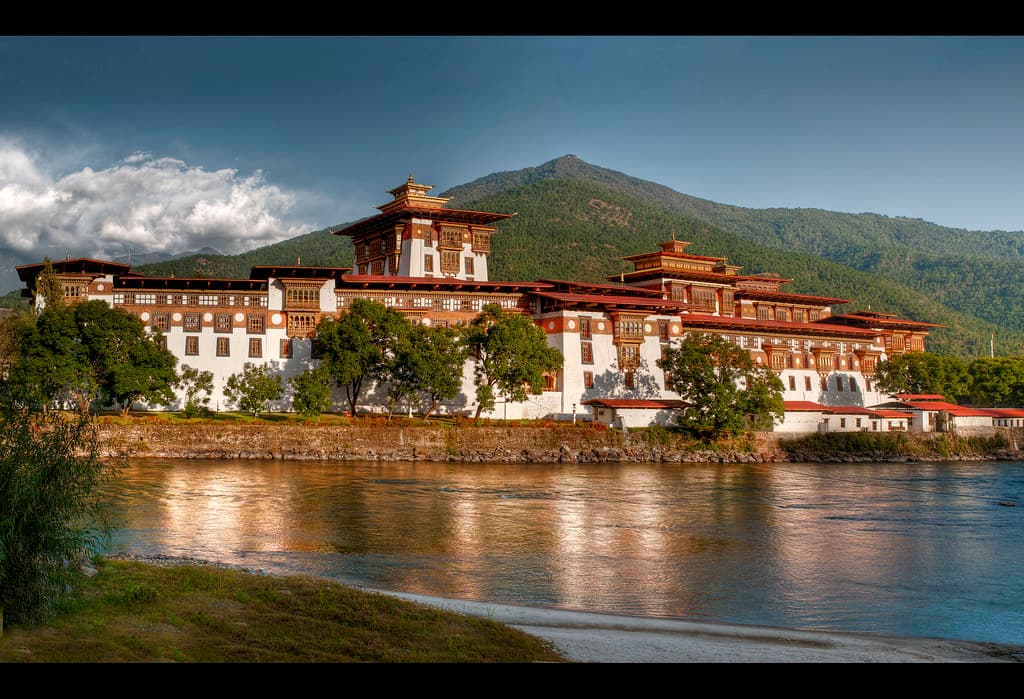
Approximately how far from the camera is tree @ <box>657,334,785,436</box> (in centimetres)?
5356

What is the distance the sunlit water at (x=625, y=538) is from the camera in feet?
55.3

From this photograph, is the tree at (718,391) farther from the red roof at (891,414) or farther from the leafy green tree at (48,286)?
the leafy green tree at (48,286)

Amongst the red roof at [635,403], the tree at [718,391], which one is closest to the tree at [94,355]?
the red roof at [635,403]

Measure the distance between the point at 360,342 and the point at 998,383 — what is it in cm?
5385

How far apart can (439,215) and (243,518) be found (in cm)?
4184

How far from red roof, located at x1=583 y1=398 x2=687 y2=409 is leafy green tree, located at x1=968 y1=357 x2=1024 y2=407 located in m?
32.7

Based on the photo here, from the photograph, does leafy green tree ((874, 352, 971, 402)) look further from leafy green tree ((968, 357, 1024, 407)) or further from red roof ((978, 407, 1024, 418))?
red roof ((978, 407, 1024, 418))

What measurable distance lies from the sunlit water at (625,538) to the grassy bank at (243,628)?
4118 mm

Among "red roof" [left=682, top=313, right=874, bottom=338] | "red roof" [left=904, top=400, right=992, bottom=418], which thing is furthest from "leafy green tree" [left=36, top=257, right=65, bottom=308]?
"red roof" [left=904, top=400, right=992, bottom=418]

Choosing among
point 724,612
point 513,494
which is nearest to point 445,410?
point 513,494

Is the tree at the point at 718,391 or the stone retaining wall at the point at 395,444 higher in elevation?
the tree at the point at 718,391
